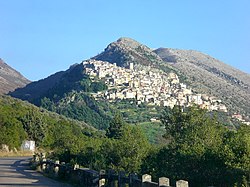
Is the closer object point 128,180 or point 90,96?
point 128,180

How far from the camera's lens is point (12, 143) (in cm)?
6216

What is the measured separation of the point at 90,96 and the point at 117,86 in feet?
96.4

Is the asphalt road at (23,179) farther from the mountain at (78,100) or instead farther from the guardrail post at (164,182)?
the mountain at (78,100)

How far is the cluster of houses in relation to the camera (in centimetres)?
15375

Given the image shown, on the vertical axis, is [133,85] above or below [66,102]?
above

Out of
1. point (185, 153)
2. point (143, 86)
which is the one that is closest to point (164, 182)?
point (185, 153)

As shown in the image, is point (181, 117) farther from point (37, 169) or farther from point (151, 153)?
point (37, 169)

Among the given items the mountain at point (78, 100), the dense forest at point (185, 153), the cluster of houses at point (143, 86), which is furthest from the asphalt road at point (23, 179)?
the cluster of houses at point (143, 86)

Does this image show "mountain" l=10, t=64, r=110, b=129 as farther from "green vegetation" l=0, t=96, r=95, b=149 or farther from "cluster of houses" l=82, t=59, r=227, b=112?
"green vegetation" l=0, t=96, r=95, b=149

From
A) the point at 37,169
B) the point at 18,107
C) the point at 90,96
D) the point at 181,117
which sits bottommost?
the point at 37,169

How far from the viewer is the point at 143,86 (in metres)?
175

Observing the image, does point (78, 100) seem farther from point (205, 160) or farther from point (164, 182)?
point (164, 182)

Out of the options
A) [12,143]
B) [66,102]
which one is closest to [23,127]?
[12,143]

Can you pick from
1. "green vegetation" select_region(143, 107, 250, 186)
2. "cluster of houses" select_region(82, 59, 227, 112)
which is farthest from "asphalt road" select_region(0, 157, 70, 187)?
"cluster of houses" select_region(82, 59, 227, 112)
